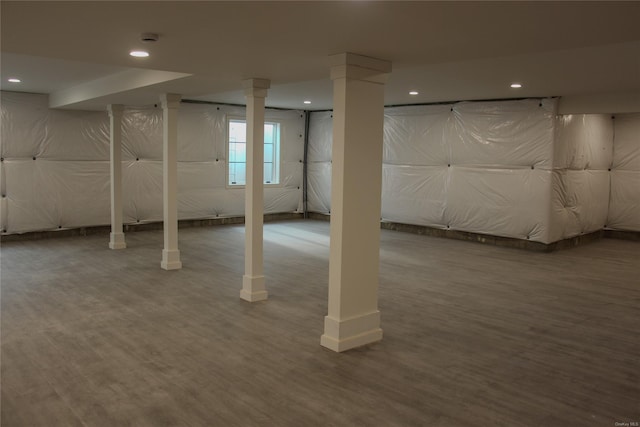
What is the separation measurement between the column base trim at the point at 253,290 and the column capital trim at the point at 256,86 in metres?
1.87

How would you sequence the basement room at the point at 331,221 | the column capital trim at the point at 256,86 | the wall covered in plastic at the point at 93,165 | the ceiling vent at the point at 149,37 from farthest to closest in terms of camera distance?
the wall covered in plastic at the point at 93,165, the column capital trim at the point at 256,86, the ceiling vent at the point at 149,37, the basement room at the point at 331,221

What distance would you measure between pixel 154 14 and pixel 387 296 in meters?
3.82

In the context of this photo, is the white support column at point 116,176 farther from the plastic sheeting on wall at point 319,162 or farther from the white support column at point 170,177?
the plastic sheeting on wall at point 319,162

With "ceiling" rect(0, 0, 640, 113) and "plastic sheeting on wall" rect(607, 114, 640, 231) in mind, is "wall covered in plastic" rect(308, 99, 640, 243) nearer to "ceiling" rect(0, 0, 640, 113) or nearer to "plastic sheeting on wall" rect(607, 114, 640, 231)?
"plastic sheeting on wall" rect(607, 114, 640, 231)

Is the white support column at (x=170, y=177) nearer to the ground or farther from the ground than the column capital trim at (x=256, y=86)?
nearer to the ground

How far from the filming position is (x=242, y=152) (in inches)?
444

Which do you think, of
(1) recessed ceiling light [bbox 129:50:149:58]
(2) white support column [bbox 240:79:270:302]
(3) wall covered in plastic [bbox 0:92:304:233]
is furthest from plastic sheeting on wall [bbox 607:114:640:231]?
(1) recessed ceiling light [bbox 129:50:149:58]

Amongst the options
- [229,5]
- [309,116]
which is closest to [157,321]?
[229,5]

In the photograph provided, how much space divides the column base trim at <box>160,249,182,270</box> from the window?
4.38 meters

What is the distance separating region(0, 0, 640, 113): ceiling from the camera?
263 cm

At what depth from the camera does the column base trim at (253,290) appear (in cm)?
544

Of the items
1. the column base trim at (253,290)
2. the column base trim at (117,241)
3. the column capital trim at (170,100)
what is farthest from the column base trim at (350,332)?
the column base trim at (117,241)

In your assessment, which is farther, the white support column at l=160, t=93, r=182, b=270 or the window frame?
the window frame

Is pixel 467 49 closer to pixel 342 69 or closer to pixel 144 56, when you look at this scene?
pixel 342 69
